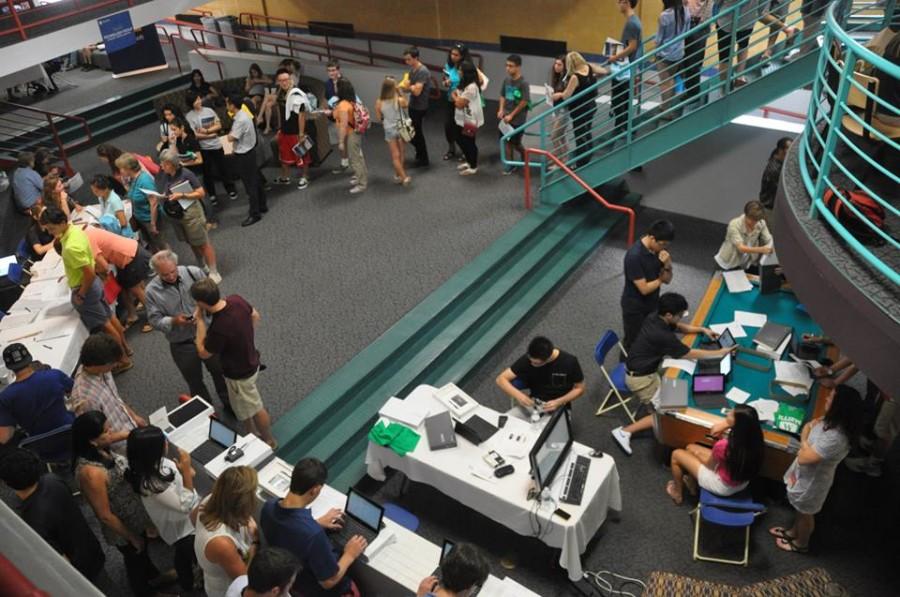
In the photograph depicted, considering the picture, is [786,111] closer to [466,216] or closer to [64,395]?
[466,216]

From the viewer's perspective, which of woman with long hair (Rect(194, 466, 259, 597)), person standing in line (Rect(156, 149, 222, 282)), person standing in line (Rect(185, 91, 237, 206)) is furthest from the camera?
person standing in line (Rect(185, 91, 237, 206))

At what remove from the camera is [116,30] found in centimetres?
999

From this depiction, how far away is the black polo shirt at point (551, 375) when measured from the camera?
5.46m

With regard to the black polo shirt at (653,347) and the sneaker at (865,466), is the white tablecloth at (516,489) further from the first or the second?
the sneaker at (865,466)

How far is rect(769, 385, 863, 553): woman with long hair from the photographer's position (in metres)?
4.34

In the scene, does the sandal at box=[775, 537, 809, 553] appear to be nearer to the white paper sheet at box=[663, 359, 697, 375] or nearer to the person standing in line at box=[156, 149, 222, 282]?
the white paper sheet at box=[663, 359, 697, 375]

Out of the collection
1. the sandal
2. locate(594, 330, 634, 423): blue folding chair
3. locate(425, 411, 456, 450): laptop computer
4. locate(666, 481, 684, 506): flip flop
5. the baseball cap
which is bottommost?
the sandal

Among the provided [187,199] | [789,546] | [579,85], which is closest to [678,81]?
[579,85]

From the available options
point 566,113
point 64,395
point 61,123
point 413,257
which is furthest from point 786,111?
point 61,123

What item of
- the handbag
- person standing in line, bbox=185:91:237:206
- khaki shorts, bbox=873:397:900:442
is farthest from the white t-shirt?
khaki shorts, bbox=873:397:900:442

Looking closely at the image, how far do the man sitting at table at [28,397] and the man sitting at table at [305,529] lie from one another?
2147mm

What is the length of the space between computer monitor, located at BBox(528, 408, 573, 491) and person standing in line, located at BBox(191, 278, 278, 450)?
2.20 metres

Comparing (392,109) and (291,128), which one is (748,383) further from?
(291,128)

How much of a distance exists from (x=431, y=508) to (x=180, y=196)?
4.16m
